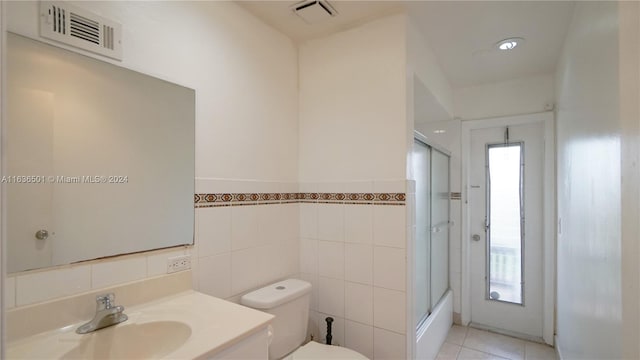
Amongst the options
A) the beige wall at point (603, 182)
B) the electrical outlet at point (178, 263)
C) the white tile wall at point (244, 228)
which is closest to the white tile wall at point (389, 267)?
the white tile wall at point (244, 228)

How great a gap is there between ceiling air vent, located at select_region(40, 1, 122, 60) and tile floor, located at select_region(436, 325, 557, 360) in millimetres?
2930

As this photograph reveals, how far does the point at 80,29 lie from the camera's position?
1.16 metres

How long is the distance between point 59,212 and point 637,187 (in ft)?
5.78

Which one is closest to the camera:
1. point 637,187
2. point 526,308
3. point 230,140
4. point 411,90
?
point 637,187

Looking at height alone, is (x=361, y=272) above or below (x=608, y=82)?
below

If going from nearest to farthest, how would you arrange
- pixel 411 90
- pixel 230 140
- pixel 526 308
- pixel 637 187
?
1. pixel 637 187
2. pixel 230 140
3. pixel 411 90
4. pixel 526 308

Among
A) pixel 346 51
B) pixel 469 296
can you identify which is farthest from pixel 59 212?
pixel 469 296

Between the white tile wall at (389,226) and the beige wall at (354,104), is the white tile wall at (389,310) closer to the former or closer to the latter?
the white tile wall at (389,226)

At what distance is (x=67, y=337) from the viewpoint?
105cm

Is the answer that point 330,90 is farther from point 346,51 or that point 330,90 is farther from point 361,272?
point 361,272

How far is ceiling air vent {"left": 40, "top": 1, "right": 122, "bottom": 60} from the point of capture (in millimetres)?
1085

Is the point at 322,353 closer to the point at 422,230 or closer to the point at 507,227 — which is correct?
the point at 422,230

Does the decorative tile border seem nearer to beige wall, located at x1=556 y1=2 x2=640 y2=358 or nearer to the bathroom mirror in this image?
the bathroom mirror

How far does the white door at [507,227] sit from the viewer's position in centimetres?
291
